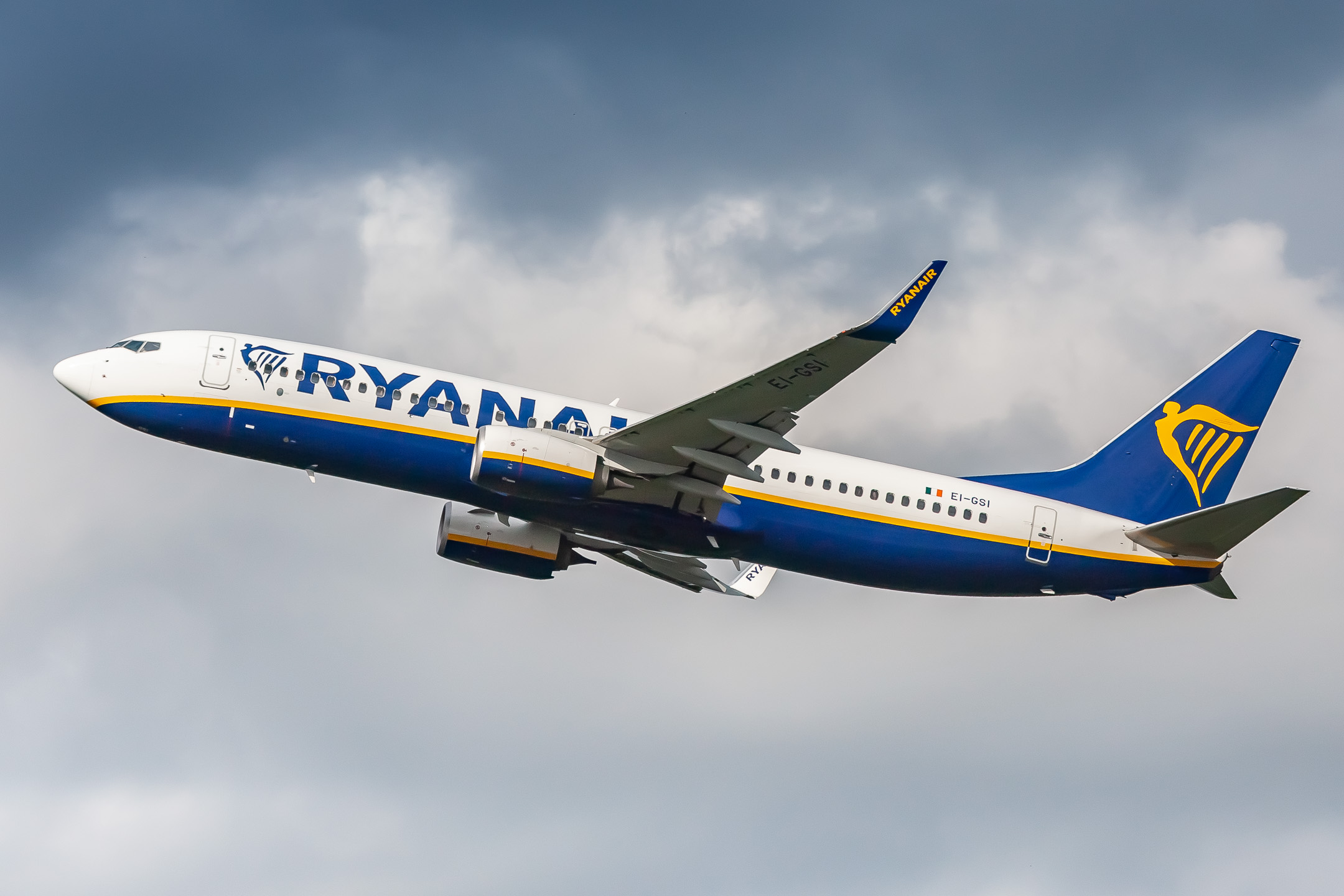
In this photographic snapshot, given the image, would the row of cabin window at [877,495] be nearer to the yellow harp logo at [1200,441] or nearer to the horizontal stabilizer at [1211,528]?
the horizontal stabilizer at [1211,528]

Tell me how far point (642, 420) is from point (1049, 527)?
13775 millimetres

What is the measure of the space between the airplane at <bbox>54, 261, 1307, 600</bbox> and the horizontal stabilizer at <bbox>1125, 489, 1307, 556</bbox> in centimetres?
7

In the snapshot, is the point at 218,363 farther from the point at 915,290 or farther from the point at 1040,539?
the point at 1040,539

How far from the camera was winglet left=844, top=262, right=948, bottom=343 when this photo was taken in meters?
35.2

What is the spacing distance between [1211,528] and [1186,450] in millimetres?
5452

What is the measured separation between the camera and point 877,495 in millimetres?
44812

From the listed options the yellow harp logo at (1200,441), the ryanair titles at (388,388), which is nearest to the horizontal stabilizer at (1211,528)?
the yellow harp logo at (1200,441)

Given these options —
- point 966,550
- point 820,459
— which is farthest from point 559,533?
point 966,550

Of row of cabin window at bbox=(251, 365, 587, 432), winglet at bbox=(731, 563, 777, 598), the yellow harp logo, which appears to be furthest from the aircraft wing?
the yellow harp logo

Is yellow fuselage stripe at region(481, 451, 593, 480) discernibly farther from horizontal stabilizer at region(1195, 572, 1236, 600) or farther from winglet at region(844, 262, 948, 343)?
horizontal stabilizer at region(1195, 572, 1236, 600)

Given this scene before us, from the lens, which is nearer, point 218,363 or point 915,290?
point 915,290

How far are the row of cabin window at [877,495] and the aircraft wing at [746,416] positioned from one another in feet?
3.51

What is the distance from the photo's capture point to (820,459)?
4509 centimetres

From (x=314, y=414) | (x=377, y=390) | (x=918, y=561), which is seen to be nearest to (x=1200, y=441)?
(x=918, y=561)
